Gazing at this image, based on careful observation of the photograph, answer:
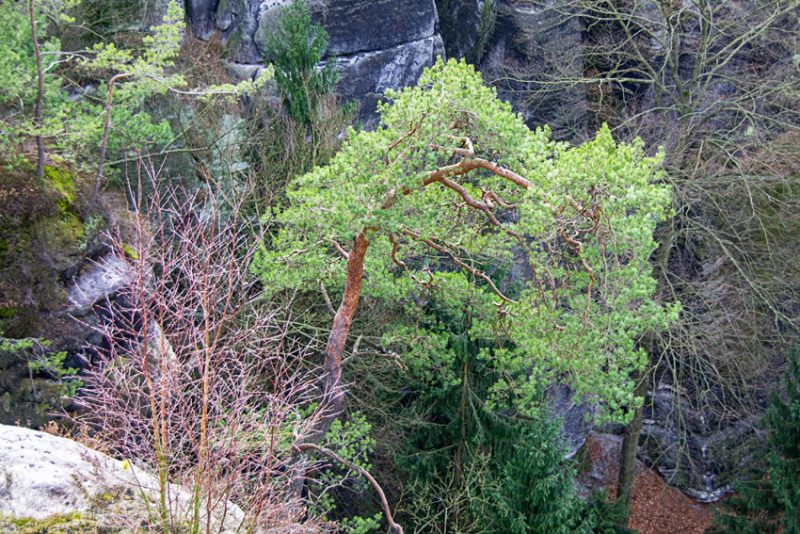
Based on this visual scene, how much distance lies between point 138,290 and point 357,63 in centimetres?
1153

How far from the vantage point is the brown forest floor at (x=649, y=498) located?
14.4 metres

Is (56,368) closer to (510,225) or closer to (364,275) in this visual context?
(364,275)

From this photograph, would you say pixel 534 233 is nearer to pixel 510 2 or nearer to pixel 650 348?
pixel 650 348

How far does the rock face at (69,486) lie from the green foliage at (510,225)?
2.70 metres

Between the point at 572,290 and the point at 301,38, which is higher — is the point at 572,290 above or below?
below

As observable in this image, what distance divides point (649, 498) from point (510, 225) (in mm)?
11569

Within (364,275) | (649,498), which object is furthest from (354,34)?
(649,498)

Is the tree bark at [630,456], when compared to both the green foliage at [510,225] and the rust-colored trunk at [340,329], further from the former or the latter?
the rust-colored trunk at [340,329]

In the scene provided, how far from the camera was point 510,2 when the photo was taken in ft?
51.9

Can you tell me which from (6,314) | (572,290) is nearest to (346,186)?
(572,290)

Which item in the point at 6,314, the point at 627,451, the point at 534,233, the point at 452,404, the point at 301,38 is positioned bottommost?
the point at 627,451

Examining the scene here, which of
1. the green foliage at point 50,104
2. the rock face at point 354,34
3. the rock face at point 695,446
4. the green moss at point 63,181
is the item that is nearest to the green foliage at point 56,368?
the green moss at point 63,181

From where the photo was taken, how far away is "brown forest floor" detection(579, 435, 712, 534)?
47.3ft

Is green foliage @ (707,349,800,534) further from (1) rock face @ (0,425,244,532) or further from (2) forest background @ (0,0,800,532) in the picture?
(1) rock face @ (0,425,244,532)
